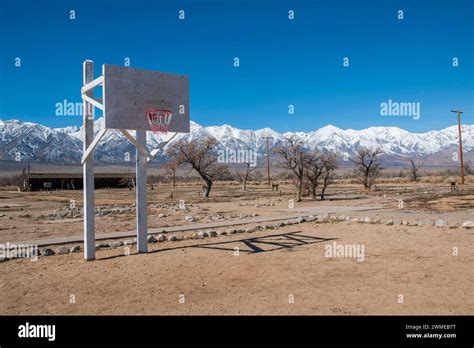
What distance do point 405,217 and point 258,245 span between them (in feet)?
30.3

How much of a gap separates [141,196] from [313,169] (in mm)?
22811

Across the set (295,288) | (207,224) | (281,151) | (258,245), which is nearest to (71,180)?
(281,151)

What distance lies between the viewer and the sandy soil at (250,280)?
6387 mm

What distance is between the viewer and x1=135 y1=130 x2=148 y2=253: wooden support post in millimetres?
10883

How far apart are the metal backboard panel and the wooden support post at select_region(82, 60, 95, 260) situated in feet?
2.80

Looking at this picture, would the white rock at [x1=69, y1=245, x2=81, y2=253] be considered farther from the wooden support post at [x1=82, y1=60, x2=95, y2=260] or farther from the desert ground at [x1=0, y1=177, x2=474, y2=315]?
the wooden support post at [x1=82, y1=60, x2=95, y2=260]

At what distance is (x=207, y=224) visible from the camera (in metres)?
16.7

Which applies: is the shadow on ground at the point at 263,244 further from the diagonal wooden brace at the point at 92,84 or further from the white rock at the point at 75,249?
the diagonal wooden brace at the point at 92,84

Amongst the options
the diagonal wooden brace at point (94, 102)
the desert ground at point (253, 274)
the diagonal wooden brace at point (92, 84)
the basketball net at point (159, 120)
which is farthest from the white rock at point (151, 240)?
the diagonal wooden brace at point (92, 84)

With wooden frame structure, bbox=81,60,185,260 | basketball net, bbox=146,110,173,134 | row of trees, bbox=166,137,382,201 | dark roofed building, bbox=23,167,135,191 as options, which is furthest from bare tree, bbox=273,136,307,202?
dark roofed building, bbox=23,167,135,191

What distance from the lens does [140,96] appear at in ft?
34.3

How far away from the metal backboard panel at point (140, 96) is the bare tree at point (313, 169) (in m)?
20.6

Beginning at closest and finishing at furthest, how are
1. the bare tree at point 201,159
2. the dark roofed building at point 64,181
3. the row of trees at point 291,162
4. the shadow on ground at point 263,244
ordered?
1. the shadow on ground at point 263,244
2. the row of trees at point 291,162
3. the bare tree at point 201,159
4. the dark roofed building at point 64,181

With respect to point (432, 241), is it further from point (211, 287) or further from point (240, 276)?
point (211, 287)
